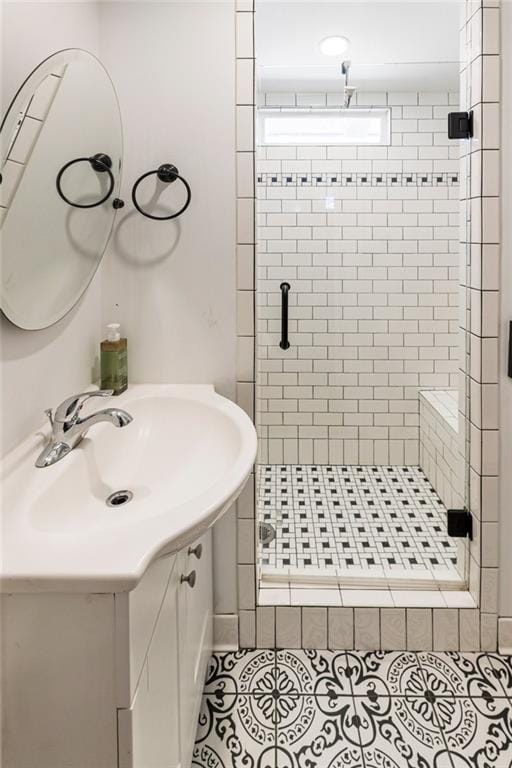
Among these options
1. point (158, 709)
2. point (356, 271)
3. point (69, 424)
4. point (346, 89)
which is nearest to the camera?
point (158, 709)

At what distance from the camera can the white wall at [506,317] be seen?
159 centimetres

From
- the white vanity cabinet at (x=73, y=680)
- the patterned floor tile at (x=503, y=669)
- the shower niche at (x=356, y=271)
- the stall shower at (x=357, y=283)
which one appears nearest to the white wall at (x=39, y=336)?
Result: the white vanity cabinet at (x=73, y=680)

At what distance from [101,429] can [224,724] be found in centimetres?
91

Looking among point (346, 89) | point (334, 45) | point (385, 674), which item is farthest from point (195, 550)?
point (346, 89)

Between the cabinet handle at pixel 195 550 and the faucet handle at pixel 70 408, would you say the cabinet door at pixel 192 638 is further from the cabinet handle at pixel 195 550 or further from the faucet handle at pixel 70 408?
the faucet handle at pixel 70 408

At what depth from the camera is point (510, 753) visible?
135cm

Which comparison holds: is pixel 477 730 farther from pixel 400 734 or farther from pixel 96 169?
pixel 96 169

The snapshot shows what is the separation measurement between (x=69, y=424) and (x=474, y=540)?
54.3 inches

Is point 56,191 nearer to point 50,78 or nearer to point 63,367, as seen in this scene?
point 50,78

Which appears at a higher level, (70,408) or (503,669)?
(70,408)

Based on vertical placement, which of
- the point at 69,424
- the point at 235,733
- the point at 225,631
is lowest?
the point at 235,733

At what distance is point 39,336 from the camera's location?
4.05 ft

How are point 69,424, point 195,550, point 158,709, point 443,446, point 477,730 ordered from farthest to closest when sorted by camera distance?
point 443,446, point 477,730, point 195,550, point 69,424, point 158,709

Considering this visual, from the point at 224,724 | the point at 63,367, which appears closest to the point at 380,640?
the point at 224,724
